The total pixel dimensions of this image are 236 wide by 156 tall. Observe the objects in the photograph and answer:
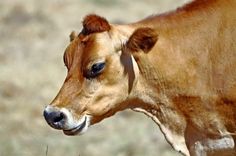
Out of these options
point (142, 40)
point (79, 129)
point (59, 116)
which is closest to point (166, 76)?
point (142, 40)

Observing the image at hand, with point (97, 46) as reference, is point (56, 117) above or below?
below

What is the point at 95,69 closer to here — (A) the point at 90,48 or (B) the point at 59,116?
(A) the point at 90,48

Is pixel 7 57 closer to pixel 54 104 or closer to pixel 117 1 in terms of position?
pixel 117 1

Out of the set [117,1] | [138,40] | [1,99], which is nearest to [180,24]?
Answer: [138,40]

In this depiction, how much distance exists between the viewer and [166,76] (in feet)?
28.8

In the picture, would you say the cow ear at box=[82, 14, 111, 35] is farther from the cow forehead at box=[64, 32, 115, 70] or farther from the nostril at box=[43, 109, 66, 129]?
the nostril at box=[43, 109, 66, 129]

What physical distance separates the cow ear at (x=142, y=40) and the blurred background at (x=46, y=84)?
2.69 metres

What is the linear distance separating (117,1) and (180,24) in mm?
18773

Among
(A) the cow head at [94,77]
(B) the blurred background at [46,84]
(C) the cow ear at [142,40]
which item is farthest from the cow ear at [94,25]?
(B) the blurred background at [46,84]

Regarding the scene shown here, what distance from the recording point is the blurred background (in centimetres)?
1412

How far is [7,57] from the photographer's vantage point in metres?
→ 20.2

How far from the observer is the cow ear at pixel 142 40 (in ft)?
28.3

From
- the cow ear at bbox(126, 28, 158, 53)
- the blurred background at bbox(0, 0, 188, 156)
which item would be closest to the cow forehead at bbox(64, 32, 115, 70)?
the cow ear at bbox(126, 28, 158, 53)

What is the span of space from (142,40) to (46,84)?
9335mm
